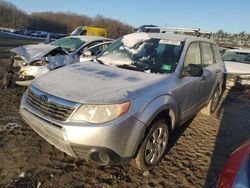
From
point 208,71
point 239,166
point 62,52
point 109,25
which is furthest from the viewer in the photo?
point 109,25

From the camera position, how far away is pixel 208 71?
5.30 metres

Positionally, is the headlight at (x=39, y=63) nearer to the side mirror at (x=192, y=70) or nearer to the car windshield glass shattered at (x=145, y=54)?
the car windshield glass shattered at (x=145, y=54)

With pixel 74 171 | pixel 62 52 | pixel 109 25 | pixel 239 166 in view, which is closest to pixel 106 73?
pixel 74 171

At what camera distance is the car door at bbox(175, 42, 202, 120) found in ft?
13.6

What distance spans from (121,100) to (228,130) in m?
3.54

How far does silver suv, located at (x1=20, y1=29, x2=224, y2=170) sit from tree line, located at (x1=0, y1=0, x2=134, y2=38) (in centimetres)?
6470

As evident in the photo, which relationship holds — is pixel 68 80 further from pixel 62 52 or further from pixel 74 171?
pixel 62 52

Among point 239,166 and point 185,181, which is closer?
point 239,166

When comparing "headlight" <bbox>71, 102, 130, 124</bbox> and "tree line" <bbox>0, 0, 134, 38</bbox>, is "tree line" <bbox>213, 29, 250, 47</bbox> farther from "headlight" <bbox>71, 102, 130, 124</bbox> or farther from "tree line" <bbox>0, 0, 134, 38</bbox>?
"headlight" <bbox>71, 102, 130, 124</bbox>

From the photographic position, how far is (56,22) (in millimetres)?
92062

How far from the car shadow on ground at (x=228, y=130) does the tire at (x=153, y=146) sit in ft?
2.33

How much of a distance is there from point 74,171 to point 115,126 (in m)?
1.03

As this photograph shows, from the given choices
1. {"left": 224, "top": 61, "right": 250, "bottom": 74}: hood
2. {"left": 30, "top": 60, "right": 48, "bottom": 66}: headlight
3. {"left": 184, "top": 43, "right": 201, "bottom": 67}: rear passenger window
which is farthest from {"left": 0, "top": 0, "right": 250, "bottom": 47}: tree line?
{"left": 184, "top": 43, "right": 201, "bottom": 67}: rear passenger window

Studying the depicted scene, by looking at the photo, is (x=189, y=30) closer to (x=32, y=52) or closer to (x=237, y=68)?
(x=32, y=52)
